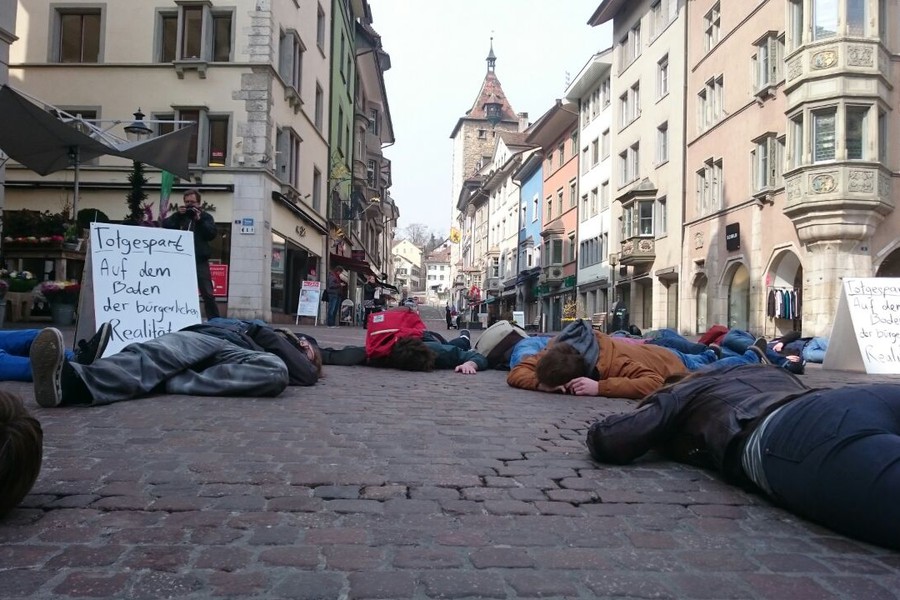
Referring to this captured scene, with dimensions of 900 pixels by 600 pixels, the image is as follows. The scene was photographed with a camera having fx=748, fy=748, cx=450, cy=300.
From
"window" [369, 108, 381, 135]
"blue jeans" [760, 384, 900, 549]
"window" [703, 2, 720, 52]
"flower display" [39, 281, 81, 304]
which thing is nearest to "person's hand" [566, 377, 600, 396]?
"blue jeans" [760, 384, 900, 549]

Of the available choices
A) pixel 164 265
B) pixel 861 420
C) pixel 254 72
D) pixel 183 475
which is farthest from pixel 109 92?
pixel 861 420

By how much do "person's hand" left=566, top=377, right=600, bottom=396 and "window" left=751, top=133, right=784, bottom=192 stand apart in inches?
768

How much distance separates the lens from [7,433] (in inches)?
98.7

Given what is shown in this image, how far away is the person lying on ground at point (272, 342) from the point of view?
654cm

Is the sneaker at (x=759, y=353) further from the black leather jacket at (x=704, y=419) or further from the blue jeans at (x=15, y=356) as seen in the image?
the blue jeans at (x=15, y=356)

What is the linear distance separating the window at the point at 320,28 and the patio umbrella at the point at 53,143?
16434mm

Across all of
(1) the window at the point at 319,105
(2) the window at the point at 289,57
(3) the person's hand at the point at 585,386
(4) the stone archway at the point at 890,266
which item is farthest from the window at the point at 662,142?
(3) the person's hand at the point at 585,386

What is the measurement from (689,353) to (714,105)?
2208 centimetres

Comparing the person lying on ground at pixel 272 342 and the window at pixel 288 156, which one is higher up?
the window at pixel 288 156

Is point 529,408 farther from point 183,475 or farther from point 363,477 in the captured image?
point 183,475

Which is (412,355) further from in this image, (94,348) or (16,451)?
(16,451)

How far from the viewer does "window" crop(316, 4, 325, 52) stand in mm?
29094

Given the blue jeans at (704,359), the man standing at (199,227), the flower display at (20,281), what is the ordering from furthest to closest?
1. the flower display at (20,281)
2. the man standing at (199,227)
3. the blue jeans at (704,359)

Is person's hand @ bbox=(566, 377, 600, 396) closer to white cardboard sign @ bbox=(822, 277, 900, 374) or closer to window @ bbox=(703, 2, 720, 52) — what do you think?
white cardboard sign @ bbox=(822, 277, 900, 374)
